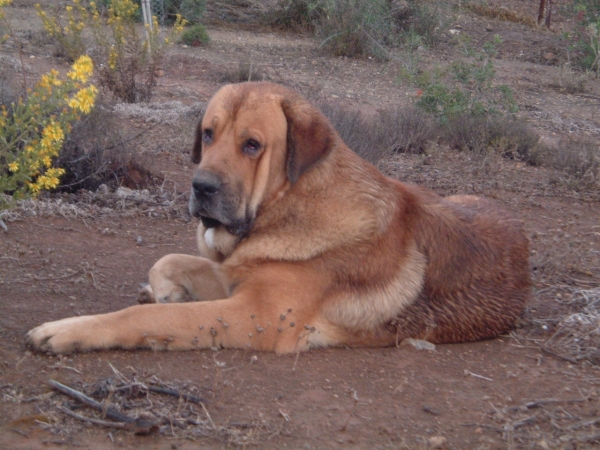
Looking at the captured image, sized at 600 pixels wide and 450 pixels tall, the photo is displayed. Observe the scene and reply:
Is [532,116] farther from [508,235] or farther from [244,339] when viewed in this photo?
[244,339]

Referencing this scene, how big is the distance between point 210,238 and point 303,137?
78 cm

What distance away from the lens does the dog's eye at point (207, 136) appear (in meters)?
4.16

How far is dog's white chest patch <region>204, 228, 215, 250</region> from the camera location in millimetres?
4258

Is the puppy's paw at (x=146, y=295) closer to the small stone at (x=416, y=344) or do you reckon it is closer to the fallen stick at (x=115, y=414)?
the fallen stick at (x=115, y=414)

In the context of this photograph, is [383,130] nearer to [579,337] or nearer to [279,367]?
[579,337]

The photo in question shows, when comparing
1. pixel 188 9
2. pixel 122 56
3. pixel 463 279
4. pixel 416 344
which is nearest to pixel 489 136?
pixel 122 56

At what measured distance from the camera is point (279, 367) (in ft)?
12.5

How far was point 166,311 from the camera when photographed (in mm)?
3816

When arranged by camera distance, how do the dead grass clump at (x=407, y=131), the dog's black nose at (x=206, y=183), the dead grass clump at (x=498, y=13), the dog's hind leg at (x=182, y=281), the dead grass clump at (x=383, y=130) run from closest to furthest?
1. the dog's black nose at (x=206, y=183)
2. the dog's hind leg at (x=182, y=281)
3. the dead grass clump at (x=383, y=130)
4. the dead grass clump at (x=407, y=131)
5. the dead grass clump at (x=498, y=13)

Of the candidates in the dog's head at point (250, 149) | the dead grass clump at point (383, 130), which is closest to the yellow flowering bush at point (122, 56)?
the dead grass clump at point (383, 130)

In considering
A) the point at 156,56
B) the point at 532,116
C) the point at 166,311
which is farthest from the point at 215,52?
the point at 166,311

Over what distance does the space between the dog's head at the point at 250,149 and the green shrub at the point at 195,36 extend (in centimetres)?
1115

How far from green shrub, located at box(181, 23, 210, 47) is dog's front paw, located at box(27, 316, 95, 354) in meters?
11.9

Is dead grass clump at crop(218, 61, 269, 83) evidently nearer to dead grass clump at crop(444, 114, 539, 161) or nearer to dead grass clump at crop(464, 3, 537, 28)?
dead grass clump at crop(444, 114, 539, 161)
